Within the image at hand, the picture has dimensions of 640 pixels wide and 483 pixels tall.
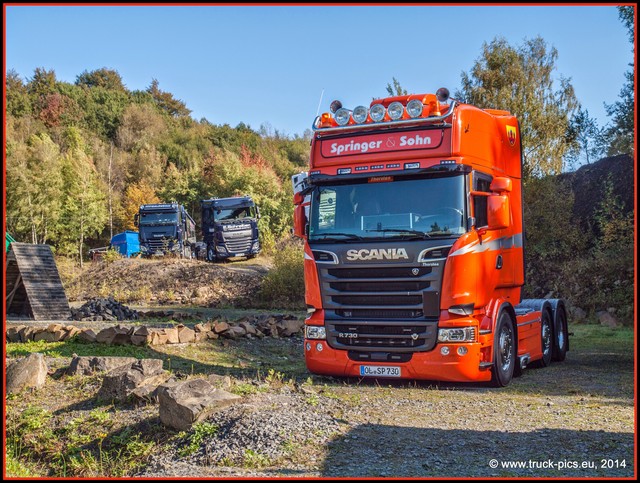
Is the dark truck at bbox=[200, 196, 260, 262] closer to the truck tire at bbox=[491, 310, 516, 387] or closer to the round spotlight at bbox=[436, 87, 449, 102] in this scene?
the truck tire at bbox=[491, 310, 516, 387]

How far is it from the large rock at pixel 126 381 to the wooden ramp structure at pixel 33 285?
33.0 feet

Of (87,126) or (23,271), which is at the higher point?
(87,126)

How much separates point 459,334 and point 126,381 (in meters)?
4.60

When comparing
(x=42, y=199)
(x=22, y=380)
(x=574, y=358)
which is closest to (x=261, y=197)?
(x=42, y=199)

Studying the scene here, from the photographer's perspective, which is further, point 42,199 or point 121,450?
point 42,199

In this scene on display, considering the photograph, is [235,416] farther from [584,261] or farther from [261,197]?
[261,197]

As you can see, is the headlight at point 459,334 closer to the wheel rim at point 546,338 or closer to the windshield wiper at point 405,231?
the windshield wiper at point 405,231

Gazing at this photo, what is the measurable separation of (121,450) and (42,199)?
40542 mm

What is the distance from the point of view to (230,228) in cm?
3725

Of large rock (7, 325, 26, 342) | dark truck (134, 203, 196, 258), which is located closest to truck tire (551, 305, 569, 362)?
large rock (7, 325, 26, 342)

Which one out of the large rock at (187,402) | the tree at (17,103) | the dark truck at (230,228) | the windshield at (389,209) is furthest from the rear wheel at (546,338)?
the tree at (17,103)

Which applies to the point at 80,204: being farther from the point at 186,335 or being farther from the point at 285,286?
the point at 186,335

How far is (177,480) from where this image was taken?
592 centimetres

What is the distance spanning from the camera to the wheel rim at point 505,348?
10523mm
